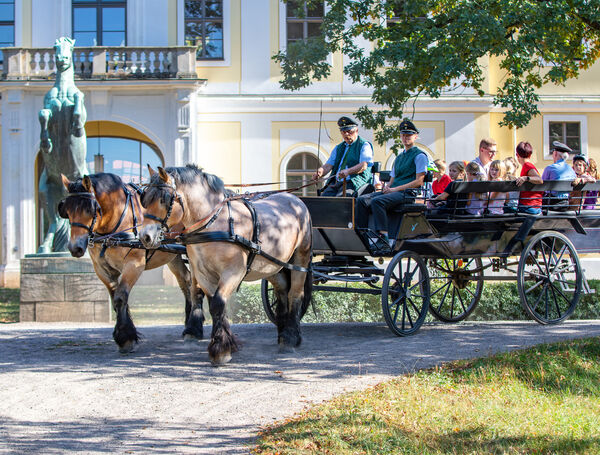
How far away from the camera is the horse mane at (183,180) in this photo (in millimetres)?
7191

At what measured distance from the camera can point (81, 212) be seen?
316 inches

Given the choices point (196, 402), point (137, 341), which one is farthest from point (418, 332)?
point (196, 402)

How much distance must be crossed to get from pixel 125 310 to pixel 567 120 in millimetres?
17729

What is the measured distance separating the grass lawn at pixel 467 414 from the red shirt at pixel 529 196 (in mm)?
2859

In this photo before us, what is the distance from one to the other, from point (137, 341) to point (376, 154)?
1468 centimetres

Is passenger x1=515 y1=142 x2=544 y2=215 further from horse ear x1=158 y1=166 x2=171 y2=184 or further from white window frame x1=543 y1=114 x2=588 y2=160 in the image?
white window frame x1=543 y1=114 x2=588 y2=160

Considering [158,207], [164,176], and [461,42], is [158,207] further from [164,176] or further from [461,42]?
[461,42]

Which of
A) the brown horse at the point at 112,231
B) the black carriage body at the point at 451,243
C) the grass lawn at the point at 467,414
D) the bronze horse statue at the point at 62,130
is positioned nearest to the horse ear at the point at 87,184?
the brown horse at the point at 112,231

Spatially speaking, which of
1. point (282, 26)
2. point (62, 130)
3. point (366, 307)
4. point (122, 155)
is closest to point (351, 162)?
point (366, 307)

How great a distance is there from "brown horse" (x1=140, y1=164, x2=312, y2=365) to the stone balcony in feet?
43.4

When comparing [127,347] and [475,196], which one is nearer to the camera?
[127,347]

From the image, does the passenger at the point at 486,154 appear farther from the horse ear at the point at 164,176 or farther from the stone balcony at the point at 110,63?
the stone balcony at the point at 110,63

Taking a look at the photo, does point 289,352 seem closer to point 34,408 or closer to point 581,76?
point 34,408

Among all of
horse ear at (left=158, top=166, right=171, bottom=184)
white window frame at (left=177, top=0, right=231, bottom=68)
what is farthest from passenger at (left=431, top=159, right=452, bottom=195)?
white window frame at (left=177, top=0, right=231, bottom=68)
